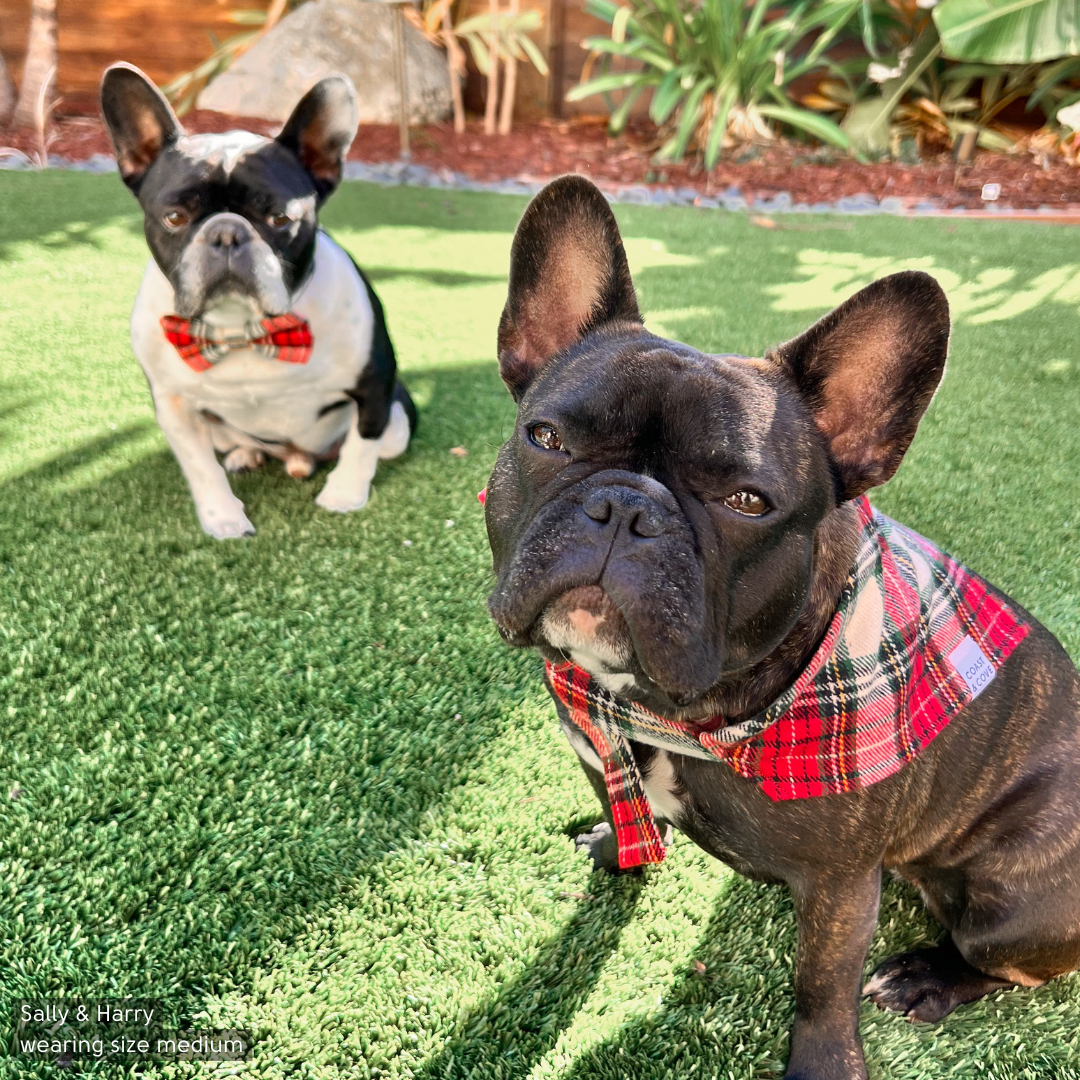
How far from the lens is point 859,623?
146cm

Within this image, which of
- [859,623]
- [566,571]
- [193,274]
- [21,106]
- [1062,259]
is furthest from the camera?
[21,106]

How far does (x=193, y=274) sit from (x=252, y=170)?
0.43 m

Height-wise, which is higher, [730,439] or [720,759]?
[730,439]

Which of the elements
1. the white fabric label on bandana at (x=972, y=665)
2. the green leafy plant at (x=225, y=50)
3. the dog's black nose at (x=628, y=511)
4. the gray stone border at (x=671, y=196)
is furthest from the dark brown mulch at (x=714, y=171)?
the dog's black nose at (x=628, y=511)

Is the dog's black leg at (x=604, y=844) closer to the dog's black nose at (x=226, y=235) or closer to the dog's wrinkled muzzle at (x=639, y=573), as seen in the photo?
the dog's wrinkled muzzle at (x=639, y=573)

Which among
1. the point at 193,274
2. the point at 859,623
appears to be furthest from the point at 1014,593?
the point at 193,274

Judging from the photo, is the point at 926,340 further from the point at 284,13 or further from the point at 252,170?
the point at 284,13

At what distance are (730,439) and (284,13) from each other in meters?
12.0

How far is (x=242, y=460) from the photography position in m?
3.68

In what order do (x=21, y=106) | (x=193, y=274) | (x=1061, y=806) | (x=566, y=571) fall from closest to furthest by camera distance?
(x=566, y=571) → (x=1061, y=806) → (x=193, y=274) → (x=21, y=106)

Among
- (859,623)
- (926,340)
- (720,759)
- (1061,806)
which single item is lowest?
(1061,806)

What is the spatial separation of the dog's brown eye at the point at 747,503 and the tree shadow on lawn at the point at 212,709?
3.75 ft

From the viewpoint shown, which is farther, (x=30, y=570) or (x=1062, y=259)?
(x=1062, y=259)

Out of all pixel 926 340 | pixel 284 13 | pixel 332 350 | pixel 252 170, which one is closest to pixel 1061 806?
pixel 926 340
